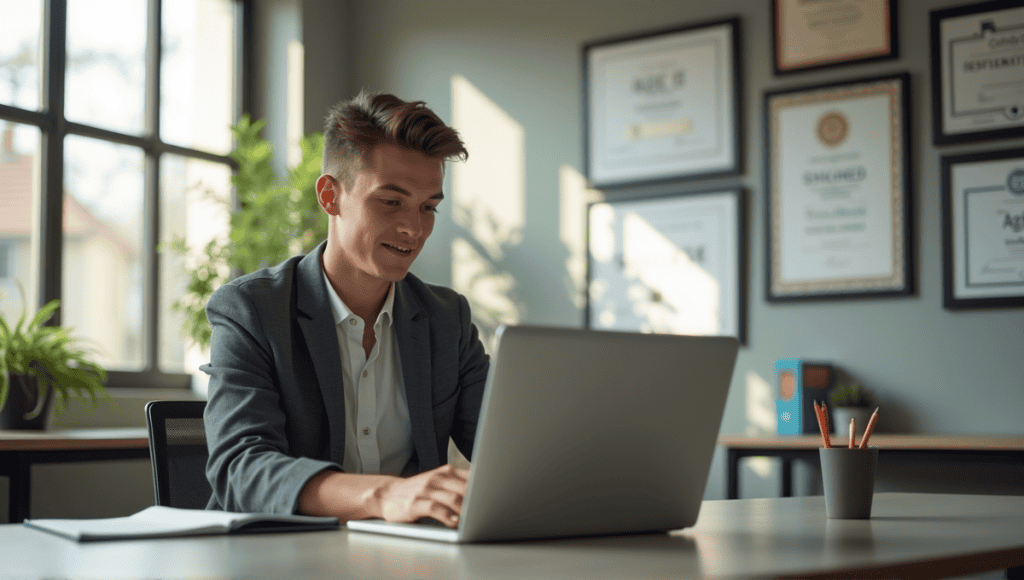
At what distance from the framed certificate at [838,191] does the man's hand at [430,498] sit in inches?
116

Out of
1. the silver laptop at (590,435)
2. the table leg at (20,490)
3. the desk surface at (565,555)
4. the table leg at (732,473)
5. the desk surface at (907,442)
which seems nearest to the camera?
the desk surface at (565,555)

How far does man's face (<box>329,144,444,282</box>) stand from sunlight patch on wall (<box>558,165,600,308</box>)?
2.65 meters

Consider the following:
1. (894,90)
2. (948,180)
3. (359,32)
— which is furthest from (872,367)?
(359,32)

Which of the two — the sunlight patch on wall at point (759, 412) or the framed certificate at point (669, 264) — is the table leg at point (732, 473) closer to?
the sunlight patch on wall at point (759, 412)

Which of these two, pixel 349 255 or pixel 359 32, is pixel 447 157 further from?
pixel 359 32

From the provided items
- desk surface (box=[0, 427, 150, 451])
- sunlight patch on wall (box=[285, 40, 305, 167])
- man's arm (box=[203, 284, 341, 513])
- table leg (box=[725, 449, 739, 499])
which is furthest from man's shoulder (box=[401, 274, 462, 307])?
sunlight patch on wall (box=[285, 40, 305, 167])

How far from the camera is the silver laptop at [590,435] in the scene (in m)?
0.91

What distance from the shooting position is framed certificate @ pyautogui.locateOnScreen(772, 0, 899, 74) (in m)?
3.67

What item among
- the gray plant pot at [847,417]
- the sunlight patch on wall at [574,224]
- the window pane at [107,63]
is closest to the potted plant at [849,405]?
the gray plant pot at [847,417]

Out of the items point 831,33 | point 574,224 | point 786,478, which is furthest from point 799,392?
point 831,33

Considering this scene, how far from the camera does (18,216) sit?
375cm

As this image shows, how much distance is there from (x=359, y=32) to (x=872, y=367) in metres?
2.88

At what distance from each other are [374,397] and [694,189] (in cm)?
264

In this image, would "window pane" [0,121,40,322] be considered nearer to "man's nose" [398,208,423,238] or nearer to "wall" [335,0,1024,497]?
"wall" [335,0,1024,497]
